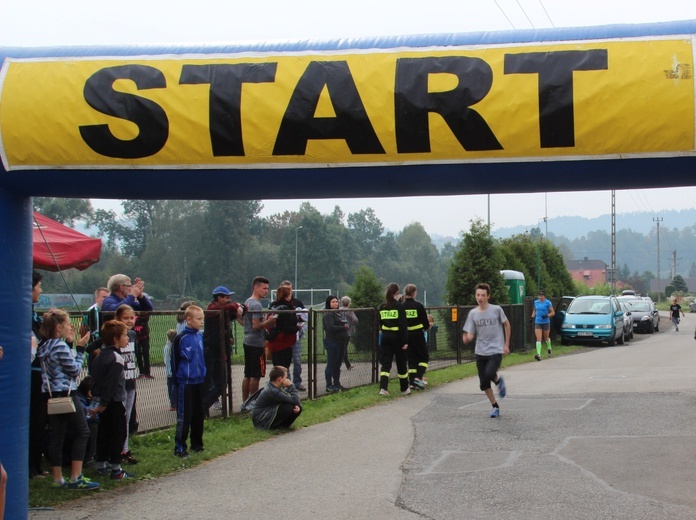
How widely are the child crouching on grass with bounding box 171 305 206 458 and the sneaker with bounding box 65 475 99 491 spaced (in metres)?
1.43

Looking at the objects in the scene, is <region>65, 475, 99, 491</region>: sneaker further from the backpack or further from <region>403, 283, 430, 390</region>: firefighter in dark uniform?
<region>403, 283, 430, 390</region>: firefighter in dark uniform

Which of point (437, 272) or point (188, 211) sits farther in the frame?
point (437, 272)

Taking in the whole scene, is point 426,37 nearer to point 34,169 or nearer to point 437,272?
point 34,169

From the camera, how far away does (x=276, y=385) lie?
36.2 ft

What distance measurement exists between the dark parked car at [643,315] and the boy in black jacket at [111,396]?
106 ft

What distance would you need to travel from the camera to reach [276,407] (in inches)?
430

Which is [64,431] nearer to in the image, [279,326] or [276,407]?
[276,407]

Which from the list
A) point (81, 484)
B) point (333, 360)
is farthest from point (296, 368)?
point (81, 484)

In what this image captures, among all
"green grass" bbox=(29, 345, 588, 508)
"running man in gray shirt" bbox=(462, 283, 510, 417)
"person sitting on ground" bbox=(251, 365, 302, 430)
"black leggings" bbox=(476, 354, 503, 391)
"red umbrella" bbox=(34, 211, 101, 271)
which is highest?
"red umbrella" bbox=(34, 211, 101, 271)

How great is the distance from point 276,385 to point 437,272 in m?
129

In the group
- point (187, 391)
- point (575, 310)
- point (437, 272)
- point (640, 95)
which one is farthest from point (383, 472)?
point (437, 272)

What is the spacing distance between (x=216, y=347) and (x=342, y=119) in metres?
6.41

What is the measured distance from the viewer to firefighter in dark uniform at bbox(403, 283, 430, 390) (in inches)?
580

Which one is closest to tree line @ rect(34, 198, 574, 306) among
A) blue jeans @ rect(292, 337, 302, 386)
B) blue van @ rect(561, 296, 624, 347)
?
blue van @ rect(561, 296, 624, 347)
